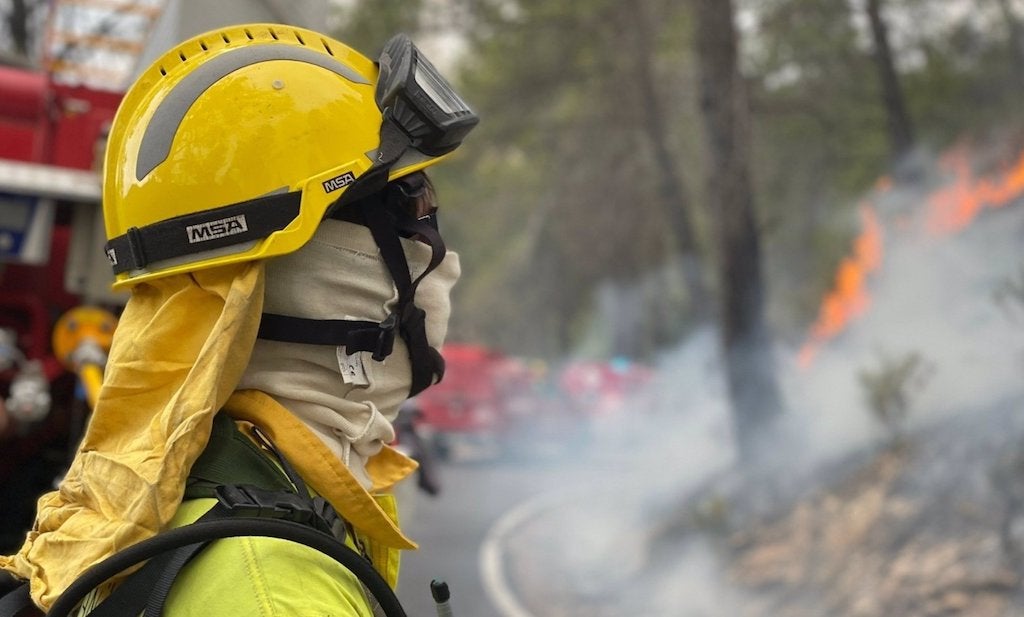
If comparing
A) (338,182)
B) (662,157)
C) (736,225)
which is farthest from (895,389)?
(662,157)

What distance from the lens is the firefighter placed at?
63.3 inches

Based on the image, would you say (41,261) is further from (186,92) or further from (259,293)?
(259,293)

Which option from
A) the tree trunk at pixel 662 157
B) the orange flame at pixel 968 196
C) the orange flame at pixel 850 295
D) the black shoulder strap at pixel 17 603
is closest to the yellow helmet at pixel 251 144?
the black shoulder strap at pixel 17 603

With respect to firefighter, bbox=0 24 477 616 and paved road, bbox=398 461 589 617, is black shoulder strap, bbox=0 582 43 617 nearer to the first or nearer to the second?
firefighter, bbox=0 24 477 616

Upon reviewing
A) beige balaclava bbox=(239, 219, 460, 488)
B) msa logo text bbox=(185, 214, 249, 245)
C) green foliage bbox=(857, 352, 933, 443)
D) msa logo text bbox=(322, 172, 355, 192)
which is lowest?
beige balaclava bbox=(239, 219, 460, 488)

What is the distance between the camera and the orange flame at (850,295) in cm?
1412

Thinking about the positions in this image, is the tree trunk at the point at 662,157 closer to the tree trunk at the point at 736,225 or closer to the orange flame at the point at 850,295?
the orange flame at the point at 850,295

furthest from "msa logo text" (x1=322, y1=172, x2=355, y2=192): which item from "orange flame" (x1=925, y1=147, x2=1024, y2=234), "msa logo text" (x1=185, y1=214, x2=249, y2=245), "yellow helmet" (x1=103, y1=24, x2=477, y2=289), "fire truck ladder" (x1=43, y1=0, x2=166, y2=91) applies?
"orange flame" (x1=925, y1=147, x2=1024, y2=234)

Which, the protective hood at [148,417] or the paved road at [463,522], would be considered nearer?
the protective hood at [148,417]

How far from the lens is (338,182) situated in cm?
173

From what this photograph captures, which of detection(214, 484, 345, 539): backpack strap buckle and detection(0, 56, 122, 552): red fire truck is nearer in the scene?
detection(214, 484, 345, 539): backpack strap buckle

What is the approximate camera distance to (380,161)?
1.78 metres

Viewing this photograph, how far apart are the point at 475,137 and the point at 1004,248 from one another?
9.95 metres

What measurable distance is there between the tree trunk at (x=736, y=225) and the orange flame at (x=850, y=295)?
8.38ft
